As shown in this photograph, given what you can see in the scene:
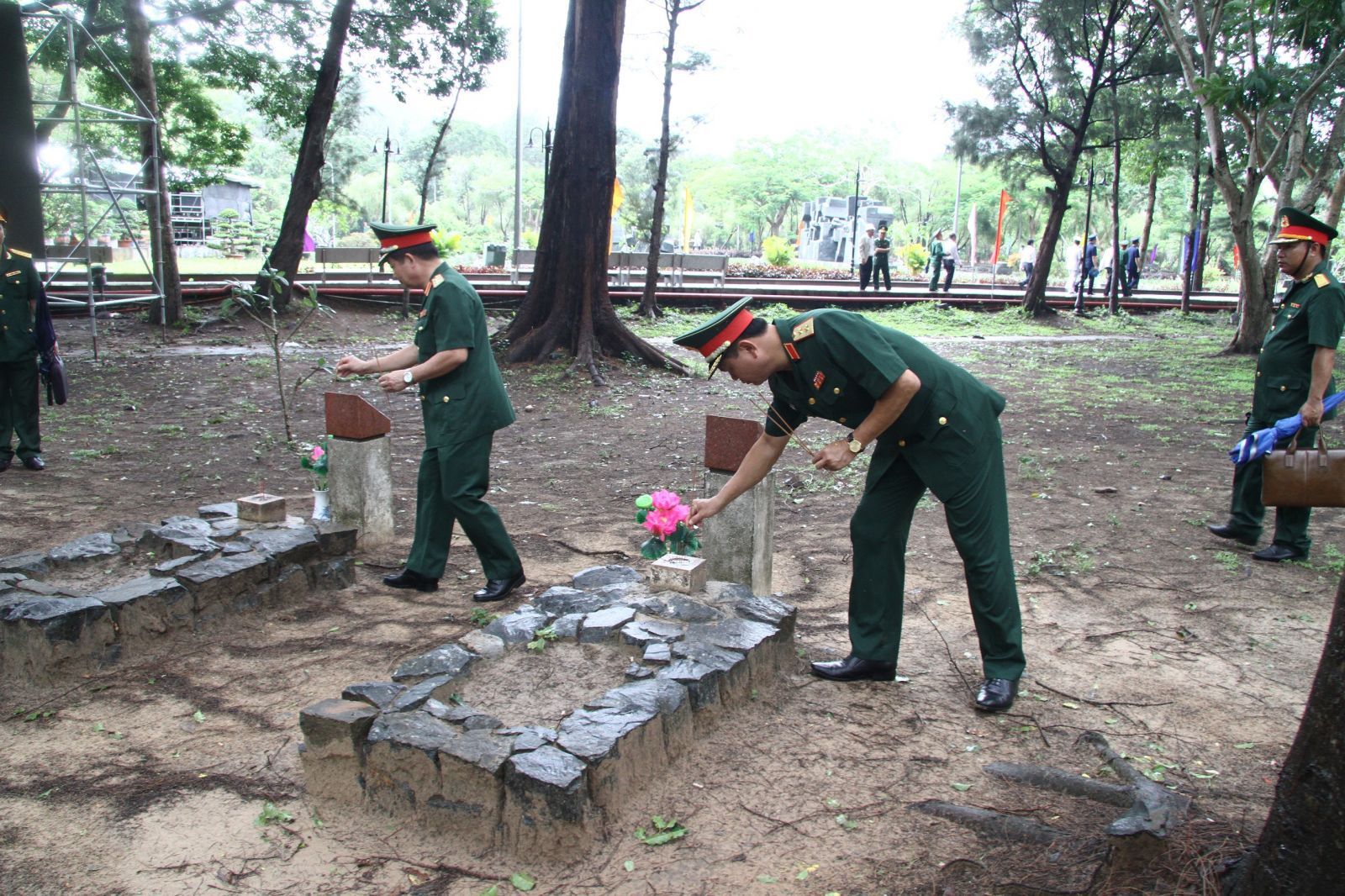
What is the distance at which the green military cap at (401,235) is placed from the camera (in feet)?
15.1

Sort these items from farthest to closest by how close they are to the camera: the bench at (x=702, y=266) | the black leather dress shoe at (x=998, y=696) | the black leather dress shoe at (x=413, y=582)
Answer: the bench at (x=702, y=266), the black leather dress shoe at (x=413, y=582), the black leather dress shoe at (x=998, y=696)

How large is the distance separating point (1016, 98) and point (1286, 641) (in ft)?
66.0

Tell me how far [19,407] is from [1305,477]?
8.06 meters

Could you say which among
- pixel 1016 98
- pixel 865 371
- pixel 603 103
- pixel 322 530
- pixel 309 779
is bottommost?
pixel 309 779

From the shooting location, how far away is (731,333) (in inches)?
133

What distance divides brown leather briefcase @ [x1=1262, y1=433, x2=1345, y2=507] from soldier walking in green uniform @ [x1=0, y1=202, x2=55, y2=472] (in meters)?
7.80

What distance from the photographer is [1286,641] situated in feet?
14.6

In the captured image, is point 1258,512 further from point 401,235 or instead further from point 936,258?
point 936,258

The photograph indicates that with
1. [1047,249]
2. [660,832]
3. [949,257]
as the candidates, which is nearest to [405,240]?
[660,832]

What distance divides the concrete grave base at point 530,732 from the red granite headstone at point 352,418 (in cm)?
204

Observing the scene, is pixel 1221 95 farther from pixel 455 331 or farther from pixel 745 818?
pixel 745 818

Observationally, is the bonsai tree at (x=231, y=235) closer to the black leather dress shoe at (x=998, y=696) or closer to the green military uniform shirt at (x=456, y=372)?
the green military uniform shirt at (x=456, y=372)

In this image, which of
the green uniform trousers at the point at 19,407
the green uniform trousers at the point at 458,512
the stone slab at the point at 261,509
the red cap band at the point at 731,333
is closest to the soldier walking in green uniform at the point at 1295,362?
the red cap band at the point at 731,333

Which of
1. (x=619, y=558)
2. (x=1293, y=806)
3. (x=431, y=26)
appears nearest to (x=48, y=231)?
(x=431, y=26)
